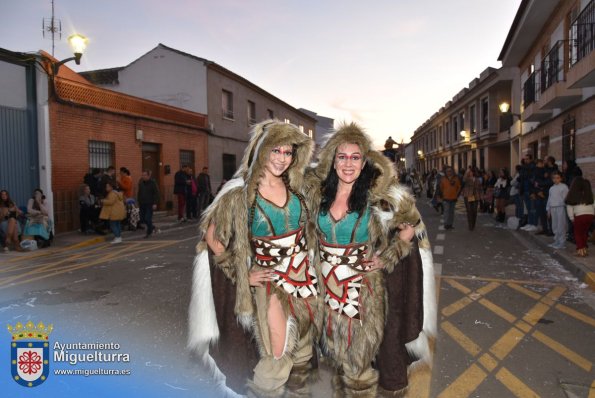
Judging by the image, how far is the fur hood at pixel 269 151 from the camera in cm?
281

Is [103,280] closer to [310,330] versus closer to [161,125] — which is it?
[310,330]

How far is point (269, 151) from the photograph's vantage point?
2.81m

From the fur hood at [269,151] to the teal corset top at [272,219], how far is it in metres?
0.09

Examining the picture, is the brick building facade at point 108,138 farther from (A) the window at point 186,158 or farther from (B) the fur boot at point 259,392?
(B) the fur boot at point 259,392

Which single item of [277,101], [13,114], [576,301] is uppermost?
[277,101]

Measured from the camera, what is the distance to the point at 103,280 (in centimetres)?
668

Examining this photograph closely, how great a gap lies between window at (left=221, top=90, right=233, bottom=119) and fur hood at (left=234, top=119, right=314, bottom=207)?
20.5m

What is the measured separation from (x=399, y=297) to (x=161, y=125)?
633 inches

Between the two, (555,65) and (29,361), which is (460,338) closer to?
(29,361)

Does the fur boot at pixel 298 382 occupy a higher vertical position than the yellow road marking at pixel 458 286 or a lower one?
higher

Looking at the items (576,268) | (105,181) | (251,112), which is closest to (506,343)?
(576,268)

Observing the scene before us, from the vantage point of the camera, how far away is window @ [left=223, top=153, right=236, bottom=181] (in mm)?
23281

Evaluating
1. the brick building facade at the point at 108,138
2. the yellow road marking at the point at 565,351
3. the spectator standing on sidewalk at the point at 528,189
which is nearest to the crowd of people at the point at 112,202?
the brick building facade at the point at 108,138

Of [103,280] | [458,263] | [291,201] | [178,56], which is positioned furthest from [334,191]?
[178,56]
